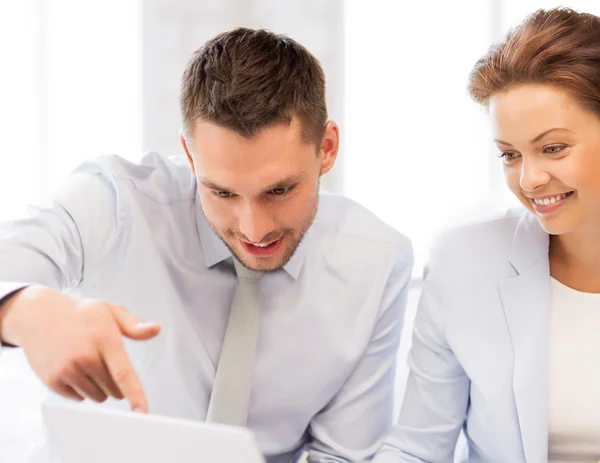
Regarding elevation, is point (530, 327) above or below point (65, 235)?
below

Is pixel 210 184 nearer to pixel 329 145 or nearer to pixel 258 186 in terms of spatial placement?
pixel 258 186

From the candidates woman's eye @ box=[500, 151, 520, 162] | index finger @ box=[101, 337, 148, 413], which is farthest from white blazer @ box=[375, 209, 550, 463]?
index finger @ box=[101, 337, 148, 413]

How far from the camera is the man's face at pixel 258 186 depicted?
148 centimetres

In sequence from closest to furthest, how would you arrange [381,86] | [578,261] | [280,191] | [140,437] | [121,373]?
[140,437] → [121,373] → [280,191] → [578,261] → [381,86]

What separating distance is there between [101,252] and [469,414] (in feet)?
2.69

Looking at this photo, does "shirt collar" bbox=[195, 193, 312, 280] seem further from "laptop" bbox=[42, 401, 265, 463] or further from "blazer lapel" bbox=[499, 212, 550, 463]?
"laptop" bbox=[42, 401, 265, 463]

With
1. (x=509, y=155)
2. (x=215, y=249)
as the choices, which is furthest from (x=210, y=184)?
(x=509, y=155)

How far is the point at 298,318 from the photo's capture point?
5.70 ft

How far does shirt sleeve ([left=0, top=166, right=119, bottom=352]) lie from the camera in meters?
1.38

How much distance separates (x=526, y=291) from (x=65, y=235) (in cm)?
88

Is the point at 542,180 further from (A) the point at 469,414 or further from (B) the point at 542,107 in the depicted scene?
(A) the point at 469,414

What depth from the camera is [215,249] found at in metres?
1.70

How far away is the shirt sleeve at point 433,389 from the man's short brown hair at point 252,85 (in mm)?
408

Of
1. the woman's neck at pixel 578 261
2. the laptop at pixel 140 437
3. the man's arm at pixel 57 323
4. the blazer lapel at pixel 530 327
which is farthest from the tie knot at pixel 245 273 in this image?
the laptop at pixel 140 437
